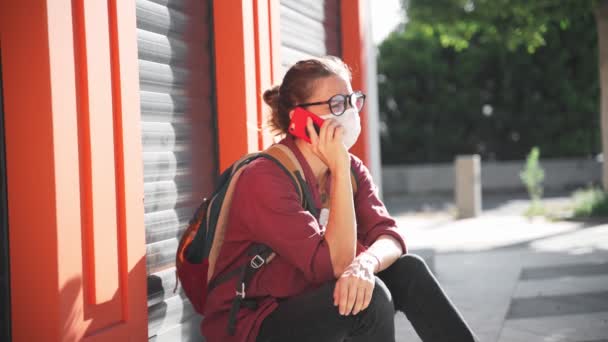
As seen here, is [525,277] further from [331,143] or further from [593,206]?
[593,206]

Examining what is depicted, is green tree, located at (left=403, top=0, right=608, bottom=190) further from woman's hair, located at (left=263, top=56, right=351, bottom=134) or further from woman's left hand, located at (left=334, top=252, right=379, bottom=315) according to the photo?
woman's left hand, located at (left=334, top=252, right=379, bottom=315)

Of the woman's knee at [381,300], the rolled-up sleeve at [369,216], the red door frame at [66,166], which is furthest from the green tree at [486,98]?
the woman's knee at [381,300]

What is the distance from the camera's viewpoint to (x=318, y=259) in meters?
2.66

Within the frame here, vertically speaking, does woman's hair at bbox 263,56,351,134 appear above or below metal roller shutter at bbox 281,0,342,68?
below

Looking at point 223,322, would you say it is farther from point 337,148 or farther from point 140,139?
point 140,139

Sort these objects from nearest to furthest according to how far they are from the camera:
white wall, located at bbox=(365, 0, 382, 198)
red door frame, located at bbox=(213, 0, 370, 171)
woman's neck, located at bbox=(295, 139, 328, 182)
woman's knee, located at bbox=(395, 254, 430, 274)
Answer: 1. woman's knee, located at bbox=(395, 254, 430, 274)
2. woman's neck, located at bbox=(295, 139, 328, 182)
3. red door frame, located at bbox=(213, 0, 370, 171)
4. white wall, located at bbox=(365, 0, 382, 198)

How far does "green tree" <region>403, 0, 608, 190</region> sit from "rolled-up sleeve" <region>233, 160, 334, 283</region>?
11.4 meters

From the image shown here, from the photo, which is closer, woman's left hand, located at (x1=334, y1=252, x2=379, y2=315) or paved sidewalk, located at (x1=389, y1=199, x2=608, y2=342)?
woman's left hand, located at (x1=334, y1=252, x2=379, y2=315)

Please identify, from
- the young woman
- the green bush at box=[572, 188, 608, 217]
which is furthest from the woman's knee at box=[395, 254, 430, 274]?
the green bush at box=[572, 188, 608, 217]

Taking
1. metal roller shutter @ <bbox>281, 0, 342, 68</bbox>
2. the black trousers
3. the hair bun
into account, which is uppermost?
metal roller shutter @ <bbox>281, 0, 342, 68</bbox>

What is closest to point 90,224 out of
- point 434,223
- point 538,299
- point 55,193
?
point 55,193

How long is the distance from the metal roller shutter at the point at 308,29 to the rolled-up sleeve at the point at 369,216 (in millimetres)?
2296

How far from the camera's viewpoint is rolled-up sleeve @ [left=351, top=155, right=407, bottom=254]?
3.10 m

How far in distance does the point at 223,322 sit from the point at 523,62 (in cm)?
1904
